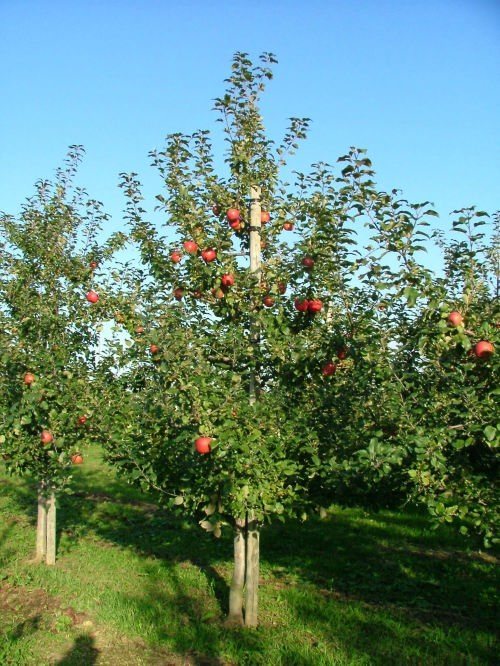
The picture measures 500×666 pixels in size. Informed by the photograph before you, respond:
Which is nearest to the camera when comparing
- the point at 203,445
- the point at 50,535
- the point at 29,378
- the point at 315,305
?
the point at 203,445

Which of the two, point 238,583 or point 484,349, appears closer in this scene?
point 484,349

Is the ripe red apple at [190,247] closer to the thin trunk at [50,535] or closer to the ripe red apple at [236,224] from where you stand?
the ripe red apple at [236,224]

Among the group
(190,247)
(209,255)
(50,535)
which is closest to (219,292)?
(209,255)

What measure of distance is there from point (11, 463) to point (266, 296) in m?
3.36

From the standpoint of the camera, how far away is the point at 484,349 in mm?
3461

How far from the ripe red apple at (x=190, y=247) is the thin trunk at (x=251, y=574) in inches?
91.3

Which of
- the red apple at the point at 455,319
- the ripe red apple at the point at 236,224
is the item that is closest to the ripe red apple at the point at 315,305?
the ripe red apple at the point at 236,224

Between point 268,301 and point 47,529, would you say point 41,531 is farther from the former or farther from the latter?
point 268,301

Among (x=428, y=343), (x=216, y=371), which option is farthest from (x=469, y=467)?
(x=216, y=371)

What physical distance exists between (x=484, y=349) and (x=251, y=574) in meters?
Answer: 2.86

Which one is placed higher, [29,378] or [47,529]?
[29,378]

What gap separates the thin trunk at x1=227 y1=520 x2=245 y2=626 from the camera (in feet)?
16.9

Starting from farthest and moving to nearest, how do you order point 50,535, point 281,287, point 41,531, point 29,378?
1. point 41,531
2. point 50,535
3. point 29,378
4. point 281,287

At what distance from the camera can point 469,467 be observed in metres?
3.86
